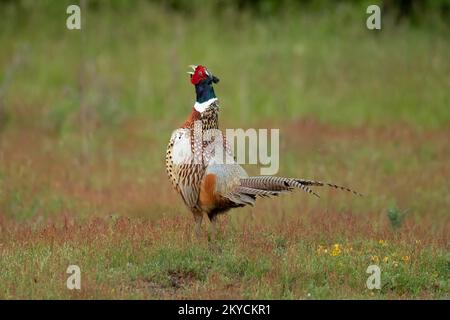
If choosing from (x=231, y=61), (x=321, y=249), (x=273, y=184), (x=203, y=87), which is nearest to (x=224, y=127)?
(x=231, y=61)

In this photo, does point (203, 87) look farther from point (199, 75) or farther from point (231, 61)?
point (231, 61)

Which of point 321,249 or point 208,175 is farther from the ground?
point 208,175

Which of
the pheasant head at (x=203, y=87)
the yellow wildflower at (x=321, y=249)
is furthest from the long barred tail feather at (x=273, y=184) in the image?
the pheasant head at (x=203, y=87)

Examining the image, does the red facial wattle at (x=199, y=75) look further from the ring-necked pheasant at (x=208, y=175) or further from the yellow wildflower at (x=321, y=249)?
the yellow wildflower at (x=321, y=249)

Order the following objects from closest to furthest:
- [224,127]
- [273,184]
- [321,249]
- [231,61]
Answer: [273,184], [321,249], [224,127], [231,61]

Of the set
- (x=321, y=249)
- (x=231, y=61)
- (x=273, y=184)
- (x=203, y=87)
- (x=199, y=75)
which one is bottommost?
(x=321, y=249)

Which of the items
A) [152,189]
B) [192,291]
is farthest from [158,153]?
[192,291]

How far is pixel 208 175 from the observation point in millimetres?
8555

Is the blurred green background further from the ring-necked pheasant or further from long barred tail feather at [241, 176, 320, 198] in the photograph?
long barred tail feather at [241, 176, 320, 198]

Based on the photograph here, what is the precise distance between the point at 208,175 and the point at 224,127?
26.1 ft

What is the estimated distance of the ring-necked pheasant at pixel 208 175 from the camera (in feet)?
27.9
